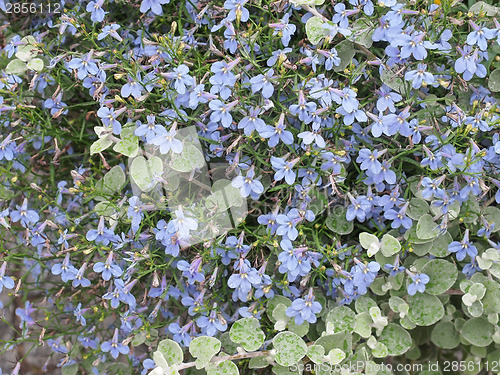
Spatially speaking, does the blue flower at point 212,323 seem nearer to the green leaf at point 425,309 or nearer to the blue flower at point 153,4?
the green leaf at point 425,309

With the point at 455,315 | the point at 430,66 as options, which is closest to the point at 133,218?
the point at 430,66

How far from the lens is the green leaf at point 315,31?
1.27 m

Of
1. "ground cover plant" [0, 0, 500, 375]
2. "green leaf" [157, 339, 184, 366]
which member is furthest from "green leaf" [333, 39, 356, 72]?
"green leaf" [157, 339, 184, 366]

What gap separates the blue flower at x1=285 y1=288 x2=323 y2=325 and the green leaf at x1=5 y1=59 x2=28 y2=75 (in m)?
1.00

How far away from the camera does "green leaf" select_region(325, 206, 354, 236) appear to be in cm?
138

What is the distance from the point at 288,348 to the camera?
133cm

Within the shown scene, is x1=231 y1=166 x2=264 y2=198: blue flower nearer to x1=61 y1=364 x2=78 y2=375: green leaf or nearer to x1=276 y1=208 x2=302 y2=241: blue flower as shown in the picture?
x1=276 y1=208 x2=302 y2=241: blue flower

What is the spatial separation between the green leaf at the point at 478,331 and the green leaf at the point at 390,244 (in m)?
0.34

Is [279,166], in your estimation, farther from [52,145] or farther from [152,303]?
[52,145]

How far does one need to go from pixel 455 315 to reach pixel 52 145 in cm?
134

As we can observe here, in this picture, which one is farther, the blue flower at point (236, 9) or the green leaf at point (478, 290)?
the green leaf at point (478, 290)

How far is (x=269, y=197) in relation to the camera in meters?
1.36

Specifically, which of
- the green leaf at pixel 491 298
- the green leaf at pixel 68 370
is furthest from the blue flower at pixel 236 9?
the green leaf at pixel 68 370

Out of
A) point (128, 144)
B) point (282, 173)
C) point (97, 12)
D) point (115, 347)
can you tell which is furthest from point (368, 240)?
point (97, 12)
